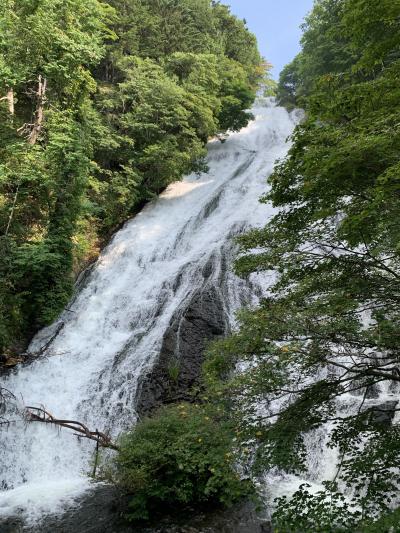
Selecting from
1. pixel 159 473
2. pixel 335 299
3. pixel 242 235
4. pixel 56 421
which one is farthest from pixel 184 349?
pixel 335 299

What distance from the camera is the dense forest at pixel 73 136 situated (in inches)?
541

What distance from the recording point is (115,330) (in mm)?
12859

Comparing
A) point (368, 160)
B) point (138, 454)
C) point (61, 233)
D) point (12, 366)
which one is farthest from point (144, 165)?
point (368, 160)

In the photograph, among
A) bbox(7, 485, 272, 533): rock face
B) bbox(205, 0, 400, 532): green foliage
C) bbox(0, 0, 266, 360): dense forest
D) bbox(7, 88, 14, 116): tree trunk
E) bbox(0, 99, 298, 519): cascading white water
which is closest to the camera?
bbox(205, 0, 400, 532): green foliage

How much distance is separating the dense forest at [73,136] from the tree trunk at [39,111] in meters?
0.07

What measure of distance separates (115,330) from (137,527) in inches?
262

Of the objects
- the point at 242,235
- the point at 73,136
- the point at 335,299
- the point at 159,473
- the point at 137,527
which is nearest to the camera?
the point at 335,299

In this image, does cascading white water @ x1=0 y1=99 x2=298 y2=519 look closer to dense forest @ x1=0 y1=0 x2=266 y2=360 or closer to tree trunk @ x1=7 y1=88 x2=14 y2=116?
dense forest @ x1=0 y1=0 x2=266 y2=360

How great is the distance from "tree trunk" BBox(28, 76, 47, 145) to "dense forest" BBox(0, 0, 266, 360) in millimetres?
73

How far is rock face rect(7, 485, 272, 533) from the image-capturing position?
6.64 meters

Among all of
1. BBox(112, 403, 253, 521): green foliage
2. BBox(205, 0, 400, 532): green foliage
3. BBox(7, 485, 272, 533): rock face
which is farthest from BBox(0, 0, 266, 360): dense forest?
BBox(205, 0, 400, 532): green foliage

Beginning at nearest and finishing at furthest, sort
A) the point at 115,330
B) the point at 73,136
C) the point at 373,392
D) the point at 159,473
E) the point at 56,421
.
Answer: the point at 159,473 → the point at 373,392 → the point at 56,421 → the point at 115,330 → the point at 73,136

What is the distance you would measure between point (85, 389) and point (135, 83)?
1635 cm

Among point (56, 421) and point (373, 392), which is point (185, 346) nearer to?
point (56, 421)
